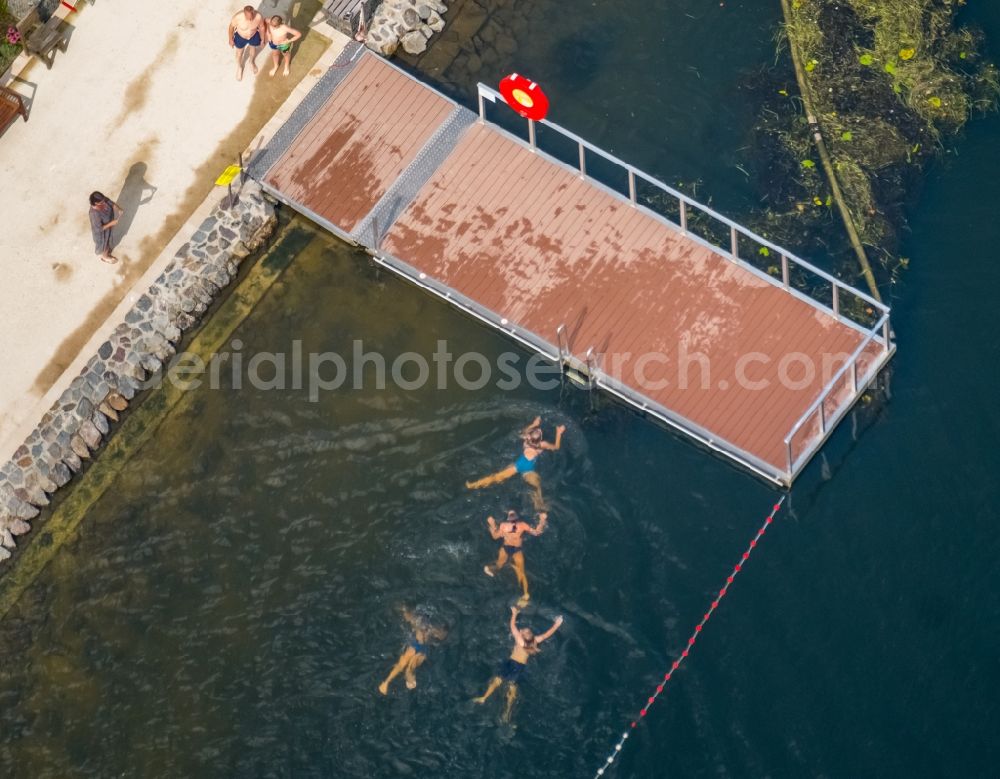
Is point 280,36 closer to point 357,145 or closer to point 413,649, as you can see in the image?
point 357,145

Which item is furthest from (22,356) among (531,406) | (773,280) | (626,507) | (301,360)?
(773,280)

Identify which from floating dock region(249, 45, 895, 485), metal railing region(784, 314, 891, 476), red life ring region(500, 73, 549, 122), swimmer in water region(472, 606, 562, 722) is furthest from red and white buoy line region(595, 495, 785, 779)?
red life ring region(500, 73, 549, 122)

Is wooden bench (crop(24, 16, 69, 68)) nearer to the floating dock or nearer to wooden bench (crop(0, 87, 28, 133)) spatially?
wooden bench (crop(0, 87, 28, 133))

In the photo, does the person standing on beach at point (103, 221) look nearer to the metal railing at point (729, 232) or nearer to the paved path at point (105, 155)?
the paved path at point (105, 155)

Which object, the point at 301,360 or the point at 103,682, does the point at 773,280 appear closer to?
the point at 301,360

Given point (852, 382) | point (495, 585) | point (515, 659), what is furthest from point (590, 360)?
point (515, 659)

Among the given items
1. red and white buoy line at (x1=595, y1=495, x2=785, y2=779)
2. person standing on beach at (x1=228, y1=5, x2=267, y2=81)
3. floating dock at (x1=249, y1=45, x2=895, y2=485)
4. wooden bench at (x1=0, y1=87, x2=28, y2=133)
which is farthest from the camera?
wooden bench at (x1=0, y1=87, x2=28, y2=133)
